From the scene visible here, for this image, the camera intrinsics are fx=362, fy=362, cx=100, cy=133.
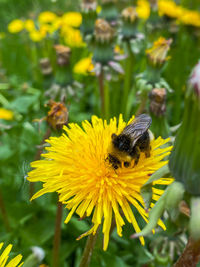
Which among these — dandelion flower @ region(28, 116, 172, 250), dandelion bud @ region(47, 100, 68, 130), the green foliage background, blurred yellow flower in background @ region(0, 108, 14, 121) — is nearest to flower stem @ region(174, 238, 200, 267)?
dandelion flower @ region(28, 116, 172, 250)

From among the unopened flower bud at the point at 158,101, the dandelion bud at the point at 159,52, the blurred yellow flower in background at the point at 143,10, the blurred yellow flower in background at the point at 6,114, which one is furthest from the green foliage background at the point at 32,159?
the unopened flower bud at the point at 158,101

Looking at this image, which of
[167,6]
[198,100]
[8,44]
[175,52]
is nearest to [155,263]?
[198,100]

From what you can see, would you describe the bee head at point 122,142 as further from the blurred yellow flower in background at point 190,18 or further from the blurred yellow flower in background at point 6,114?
the blurred yellow flower in background at point 190,18

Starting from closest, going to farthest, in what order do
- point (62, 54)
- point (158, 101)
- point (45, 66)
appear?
point (158, 101) → point (62, 54) → point (45, 66)

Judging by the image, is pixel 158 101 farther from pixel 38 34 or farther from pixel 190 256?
pixel 38 34

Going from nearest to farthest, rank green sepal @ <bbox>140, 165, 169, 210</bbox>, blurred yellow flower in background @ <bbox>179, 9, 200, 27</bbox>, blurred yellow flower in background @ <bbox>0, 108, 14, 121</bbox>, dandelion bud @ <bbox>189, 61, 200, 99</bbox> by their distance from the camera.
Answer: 1. dandelion bud @ <bbox>189, 61, 200, 99</bbox>
2. green sepal @ <bbox>140, 165, 169, 210</bbox>
3. blurred yellow flower in background @ <bbox>0, 108, 14, 121</bbox>
4. blurred yellow flower in background @ <bbox>179, 9, 200, 27</bbox>

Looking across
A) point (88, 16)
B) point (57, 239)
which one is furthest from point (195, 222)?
point (88, 16)

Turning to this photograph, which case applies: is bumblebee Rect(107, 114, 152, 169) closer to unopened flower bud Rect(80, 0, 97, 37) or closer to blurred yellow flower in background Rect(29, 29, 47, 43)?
unopened flower bud Rect(80, 0, 97, 37)
